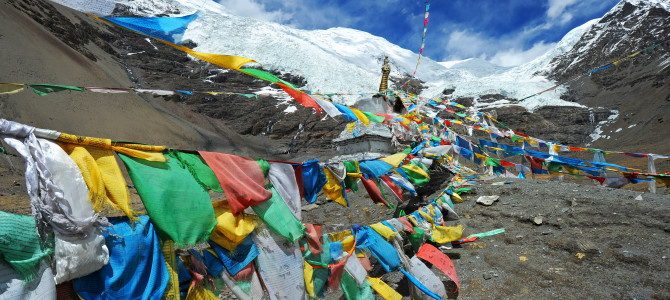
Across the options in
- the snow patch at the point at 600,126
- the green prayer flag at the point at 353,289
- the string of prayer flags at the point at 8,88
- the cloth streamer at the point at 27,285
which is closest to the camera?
the cloth streamer at the point at 27,285

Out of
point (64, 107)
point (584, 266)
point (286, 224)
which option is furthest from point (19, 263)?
point (64, 107)

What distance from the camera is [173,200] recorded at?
2154mm

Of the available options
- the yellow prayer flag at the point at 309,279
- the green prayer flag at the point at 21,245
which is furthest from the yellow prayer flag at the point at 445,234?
the green prayer flag at the point at 21,245

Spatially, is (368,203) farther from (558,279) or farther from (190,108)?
(190,108)

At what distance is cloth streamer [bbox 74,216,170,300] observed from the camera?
74.7 inches

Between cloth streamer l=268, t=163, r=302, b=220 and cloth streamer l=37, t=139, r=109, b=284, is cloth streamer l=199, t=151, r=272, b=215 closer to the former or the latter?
cloth streamer l=268, t=163, r=302, b=220

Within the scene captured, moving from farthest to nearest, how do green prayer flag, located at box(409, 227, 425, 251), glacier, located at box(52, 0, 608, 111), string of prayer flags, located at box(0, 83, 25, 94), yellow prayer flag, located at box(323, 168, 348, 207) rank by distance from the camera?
glacier, located at box(52, 0, 608, 111), green prayer flag, located at box(409, 227, 425, 251), yellow prayer flag, located at box(323, 168, 348, 207), string of prayer flags, located at box(0, 83, 25, 94)

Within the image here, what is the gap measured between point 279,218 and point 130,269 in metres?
1.04

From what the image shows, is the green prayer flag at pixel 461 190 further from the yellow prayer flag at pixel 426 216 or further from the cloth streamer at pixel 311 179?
the cloth streamer at pixel 311 179

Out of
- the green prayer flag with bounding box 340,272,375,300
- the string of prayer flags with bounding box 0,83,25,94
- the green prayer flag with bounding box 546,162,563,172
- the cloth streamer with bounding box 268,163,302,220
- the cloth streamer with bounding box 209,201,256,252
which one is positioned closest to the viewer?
the string of prayer flags with bounding box 0,83,25,94

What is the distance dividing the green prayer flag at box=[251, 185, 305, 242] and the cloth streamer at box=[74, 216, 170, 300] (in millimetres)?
732

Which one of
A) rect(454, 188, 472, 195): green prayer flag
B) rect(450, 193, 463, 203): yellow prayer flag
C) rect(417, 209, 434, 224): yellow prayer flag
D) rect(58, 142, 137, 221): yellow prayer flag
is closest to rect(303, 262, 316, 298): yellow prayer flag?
rect(58, 142, 137, 221): yellow prayer flag

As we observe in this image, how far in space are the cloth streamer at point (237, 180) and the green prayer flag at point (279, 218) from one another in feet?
0.34

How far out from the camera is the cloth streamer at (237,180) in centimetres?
243
